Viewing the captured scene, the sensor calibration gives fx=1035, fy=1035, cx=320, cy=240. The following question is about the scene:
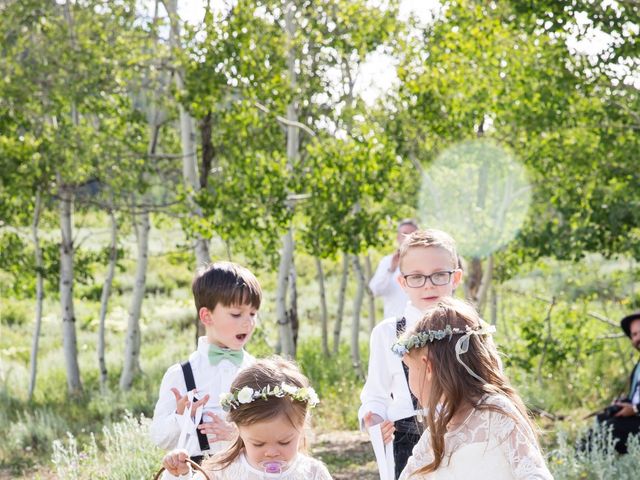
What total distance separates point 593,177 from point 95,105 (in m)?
6.64

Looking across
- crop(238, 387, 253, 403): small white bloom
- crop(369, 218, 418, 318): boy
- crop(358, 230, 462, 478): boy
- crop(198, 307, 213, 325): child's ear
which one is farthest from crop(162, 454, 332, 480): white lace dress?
crop(369, 218, 418, 318): boy

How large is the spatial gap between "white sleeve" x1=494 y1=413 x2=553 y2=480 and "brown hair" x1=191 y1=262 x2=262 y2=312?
160 cm

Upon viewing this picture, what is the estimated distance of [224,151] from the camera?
52.9 ft

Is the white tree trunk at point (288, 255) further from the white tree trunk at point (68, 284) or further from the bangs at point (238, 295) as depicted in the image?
the bangs at point (238, 295)

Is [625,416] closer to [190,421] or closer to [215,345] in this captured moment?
[215,345]

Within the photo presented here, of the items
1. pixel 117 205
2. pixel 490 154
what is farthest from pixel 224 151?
pixel 490 154

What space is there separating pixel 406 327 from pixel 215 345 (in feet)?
2.83

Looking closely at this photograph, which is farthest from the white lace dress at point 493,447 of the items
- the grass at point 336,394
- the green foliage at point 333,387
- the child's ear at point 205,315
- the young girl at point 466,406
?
the green foliage at point 333,387

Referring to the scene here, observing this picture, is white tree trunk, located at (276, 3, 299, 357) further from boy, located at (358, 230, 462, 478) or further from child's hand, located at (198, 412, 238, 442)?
child's hand, located at (198, 412, 238, 442)

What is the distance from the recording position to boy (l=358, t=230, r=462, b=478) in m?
4.56

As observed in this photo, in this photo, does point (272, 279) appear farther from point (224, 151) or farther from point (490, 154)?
point (490, 154)

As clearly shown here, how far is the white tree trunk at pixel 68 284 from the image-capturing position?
14430 millimetres

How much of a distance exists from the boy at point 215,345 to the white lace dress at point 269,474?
836 mm

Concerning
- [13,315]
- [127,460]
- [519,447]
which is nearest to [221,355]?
[519,447]
